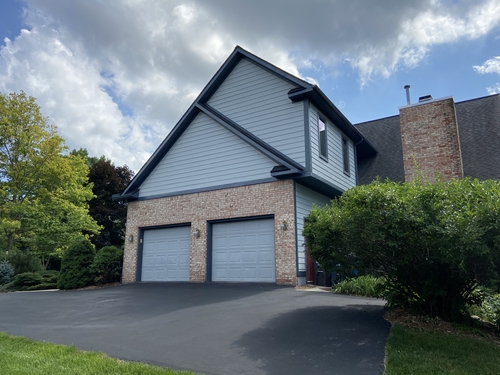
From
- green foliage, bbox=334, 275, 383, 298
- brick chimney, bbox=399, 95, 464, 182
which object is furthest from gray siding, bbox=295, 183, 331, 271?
brick chimney, bbox=399, 95, 464, 182

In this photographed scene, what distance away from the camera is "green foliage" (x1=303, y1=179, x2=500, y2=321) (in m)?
5.46

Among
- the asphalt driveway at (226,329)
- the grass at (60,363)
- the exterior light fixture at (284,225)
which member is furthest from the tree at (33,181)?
the grass at (60,363)

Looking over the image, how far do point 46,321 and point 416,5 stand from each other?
12893mm

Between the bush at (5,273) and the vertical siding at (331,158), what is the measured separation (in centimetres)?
1497

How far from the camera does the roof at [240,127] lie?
42.0 ft

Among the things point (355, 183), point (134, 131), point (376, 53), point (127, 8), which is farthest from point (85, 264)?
point (376, 53)

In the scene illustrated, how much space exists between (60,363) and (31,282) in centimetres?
1355

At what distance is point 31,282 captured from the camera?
53.7 feet

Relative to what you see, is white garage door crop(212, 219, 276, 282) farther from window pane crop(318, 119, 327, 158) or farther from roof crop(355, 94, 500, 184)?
roof crop(355, 94, 500, 184)

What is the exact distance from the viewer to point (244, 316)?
7379 millimetres

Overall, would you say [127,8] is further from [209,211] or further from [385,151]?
[385,151]

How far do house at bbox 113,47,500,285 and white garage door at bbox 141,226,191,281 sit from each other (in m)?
0.04

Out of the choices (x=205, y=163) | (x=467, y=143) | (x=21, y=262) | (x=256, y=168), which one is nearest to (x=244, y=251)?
(x=256, y=168)

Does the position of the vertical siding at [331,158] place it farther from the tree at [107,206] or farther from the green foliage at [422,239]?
the tree at [107,206]
